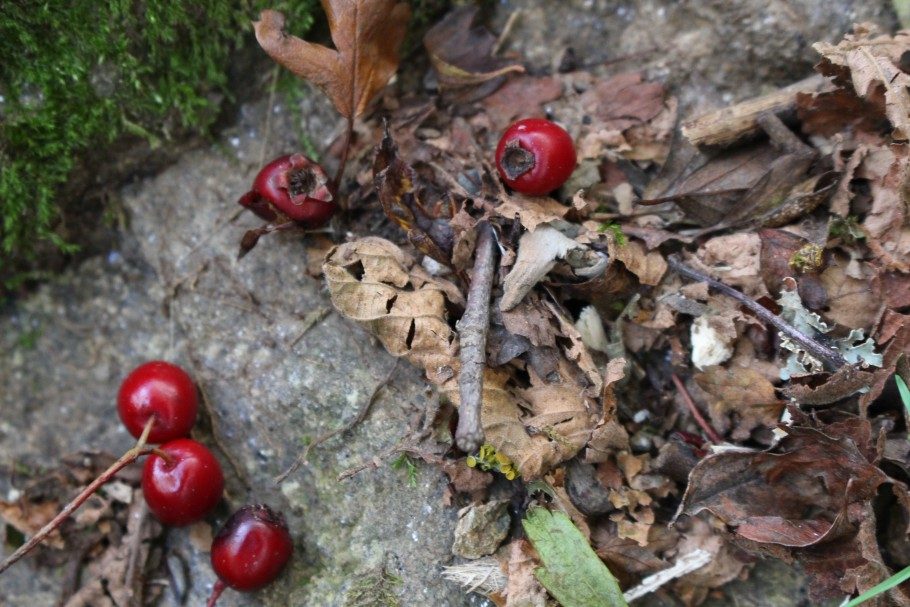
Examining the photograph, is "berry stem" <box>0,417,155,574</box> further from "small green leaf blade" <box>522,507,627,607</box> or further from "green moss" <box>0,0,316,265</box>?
"small green leaf blade" <box>522,507,627,607</box>

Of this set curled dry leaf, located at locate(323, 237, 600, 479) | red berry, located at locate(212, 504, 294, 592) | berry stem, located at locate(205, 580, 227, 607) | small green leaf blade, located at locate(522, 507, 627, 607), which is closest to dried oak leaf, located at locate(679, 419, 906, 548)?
small green leaf blade, located at locate(522, 507, 627, 607)

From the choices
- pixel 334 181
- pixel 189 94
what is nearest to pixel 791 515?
pixel 334 181

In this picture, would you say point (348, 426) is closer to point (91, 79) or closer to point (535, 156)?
point (535, 156)

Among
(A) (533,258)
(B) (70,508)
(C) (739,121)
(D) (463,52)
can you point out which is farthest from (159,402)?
(C) (739,121)

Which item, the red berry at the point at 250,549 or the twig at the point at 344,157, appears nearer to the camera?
the red berry at the point at 250,549

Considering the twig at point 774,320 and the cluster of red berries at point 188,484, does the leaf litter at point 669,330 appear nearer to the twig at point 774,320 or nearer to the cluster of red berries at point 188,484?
the twig at point 774,320

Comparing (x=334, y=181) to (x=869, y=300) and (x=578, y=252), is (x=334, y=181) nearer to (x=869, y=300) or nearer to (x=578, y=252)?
(x=578, y=252)

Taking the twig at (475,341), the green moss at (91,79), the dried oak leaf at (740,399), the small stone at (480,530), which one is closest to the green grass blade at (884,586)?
the dried oak leaf at (740,399)
